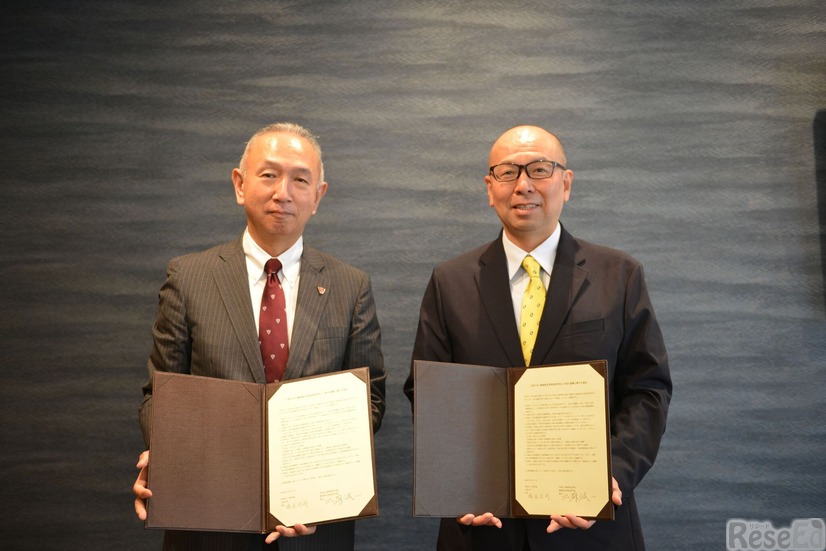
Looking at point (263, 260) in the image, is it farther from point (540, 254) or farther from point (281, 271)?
point (540, 254)

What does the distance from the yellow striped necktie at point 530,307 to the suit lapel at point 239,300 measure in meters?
0.73

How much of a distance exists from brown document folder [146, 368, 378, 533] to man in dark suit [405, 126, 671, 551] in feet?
1.25

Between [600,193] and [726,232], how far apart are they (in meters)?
0.53

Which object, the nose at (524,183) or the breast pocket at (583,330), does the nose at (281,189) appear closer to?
the nose at (524,183)

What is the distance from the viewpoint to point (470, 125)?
288 centimetres

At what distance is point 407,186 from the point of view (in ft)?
9.39

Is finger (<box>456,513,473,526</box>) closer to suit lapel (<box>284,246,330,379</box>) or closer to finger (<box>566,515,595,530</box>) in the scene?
finger (<box>566,515,595,530</box>)

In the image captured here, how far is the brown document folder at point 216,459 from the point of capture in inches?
67.5

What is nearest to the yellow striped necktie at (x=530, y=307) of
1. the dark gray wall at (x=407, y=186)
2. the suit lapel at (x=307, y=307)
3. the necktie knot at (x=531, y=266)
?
the necktie knot at (x=531, y=266)

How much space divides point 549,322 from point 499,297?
0.17 metres

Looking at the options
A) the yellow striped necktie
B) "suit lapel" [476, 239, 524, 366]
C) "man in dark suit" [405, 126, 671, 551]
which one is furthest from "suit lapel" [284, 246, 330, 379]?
the yellow striped necktie

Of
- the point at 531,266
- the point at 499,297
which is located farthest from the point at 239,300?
the point at 531,266

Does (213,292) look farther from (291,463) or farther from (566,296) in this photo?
(566,296)

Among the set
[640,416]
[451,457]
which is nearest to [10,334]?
[451,457]
